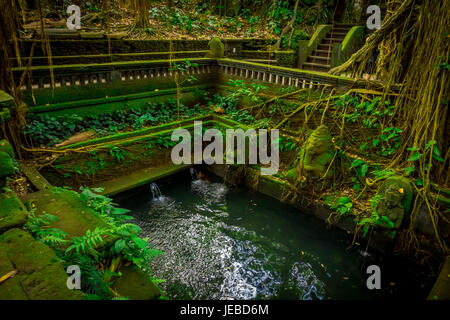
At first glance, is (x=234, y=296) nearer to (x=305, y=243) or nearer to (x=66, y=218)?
(x=305, y=243)

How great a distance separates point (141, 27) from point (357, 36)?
305 inches

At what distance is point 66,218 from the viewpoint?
3176 millimetres

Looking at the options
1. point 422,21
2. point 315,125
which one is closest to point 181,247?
point 315,125

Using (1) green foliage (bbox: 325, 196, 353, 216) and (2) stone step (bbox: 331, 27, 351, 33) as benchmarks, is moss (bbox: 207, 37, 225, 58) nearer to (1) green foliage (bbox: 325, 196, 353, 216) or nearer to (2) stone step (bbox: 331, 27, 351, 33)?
(1) green foliage (bbox: 325, 196, 353, 216)

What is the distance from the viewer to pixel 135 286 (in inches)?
97.6

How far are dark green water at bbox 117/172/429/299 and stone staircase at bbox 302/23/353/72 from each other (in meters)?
6.90

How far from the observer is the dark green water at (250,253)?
13.4 feet

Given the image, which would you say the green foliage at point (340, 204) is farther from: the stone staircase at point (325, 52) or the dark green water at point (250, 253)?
the stone staircase at point (325, 52)

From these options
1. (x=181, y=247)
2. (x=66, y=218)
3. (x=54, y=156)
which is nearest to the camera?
(x=66, y=218)

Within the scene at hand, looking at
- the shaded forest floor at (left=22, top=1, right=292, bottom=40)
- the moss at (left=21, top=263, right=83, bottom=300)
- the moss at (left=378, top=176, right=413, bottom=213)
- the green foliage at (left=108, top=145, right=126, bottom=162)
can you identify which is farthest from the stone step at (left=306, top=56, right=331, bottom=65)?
the moss at (left=21, top=263, right=83, bottom=300)

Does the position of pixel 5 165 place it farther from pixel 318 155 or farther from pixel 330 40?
pixel 330 40

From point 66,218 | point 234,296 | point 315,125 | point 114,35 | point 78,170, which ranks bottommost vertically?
point 234,296

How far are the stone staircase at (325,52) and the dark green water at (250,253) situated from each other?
6.90m

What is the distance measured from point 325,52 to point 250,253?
9.30 m
